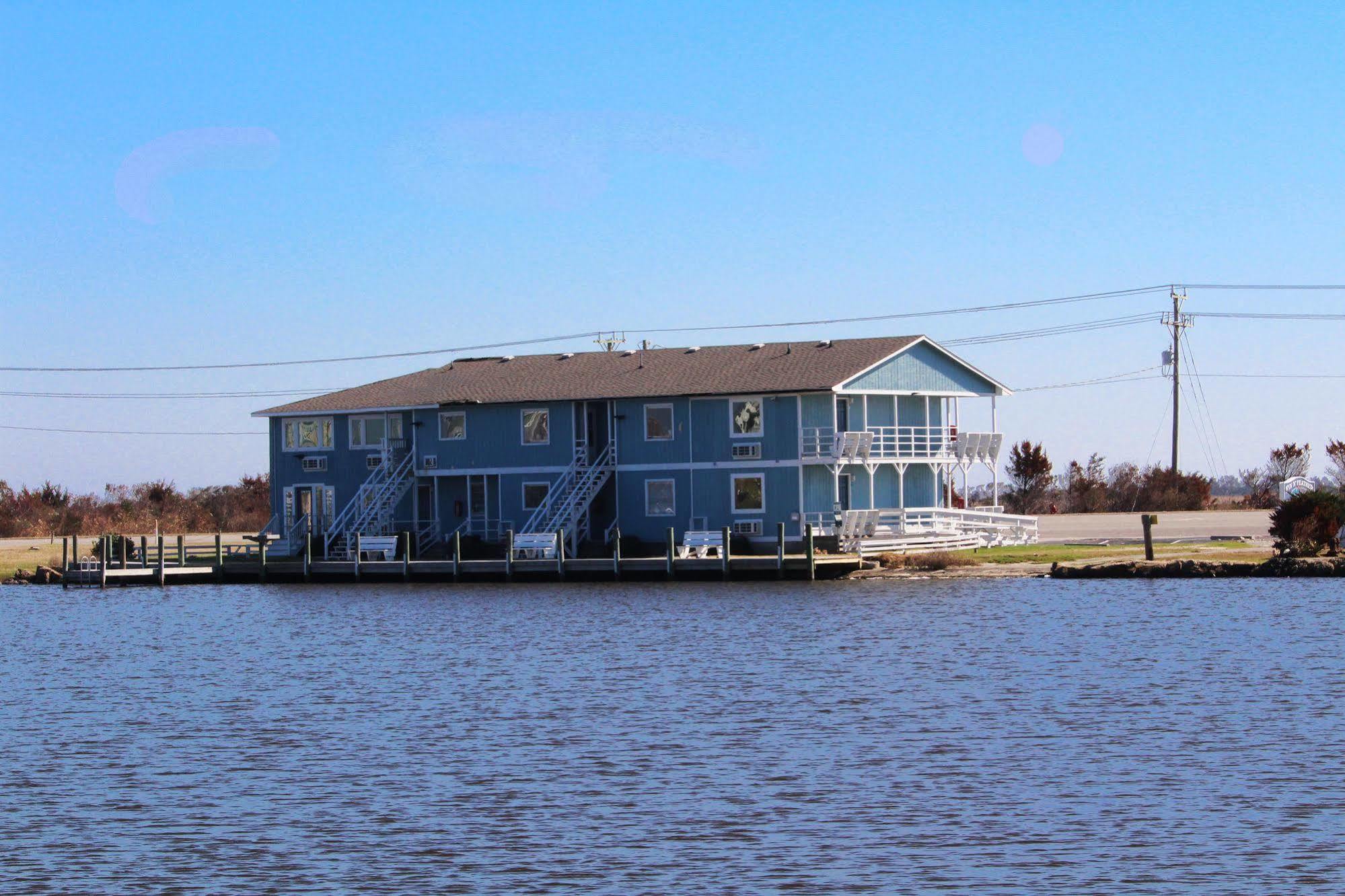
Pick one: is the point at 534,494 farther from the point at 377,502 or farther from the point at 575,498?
the point at 377,502

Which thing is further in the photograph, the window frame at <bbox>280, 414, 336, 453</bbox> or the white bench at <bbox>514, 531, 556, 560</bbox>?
the window frame at <bbox>280, 414, 336, 453</bbox>

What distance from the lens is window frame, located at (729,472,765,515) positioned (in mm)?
56062

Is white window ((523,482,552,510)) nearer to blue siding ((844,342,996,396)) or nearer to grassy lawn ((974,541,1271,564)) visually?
blue siding ((844,342,996,396))

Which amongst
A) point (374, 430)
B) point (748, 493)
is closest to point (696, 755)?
point (748, 493)

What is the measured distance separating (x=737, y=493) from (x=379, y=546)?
12.1m

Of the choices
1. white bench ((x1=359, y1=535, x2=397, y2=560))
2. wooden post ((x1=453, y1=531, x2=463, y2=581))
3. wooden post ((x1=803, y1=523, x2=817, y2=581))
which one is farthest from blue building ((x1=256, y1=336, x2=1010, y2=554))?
wooden post ((x1=803, y1=523, x2=817, y2=581))

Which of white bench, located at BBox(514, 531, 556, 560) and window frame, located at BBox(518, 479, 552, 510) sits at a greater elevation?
window frame, located at BBox(518, 479, 552, 510)

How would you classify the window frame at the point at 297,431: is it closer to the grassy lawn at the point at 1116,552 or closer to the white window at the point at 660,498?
the white window at the point at 660,498

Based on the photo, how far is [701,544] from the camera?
53594mm

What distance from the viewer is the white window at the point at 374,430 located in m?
63.8

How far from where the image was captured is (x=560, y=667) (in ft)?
108

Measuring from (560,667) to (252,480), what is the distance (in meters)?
69.8

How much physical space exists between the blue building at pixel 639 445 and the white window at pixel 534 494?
2.0 inches

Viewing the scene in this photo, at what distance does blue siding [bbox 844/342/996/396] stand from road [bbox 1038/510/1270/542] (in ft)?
22.2
